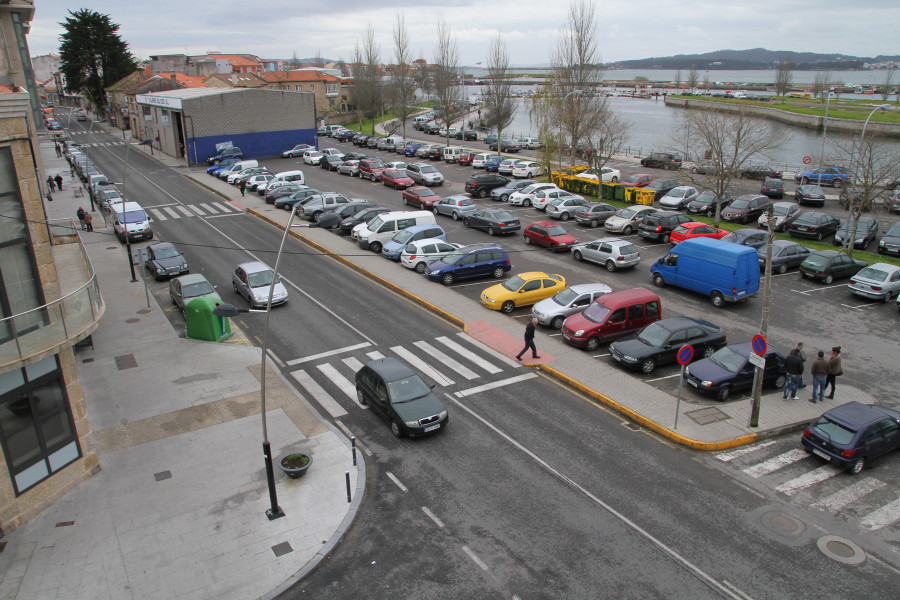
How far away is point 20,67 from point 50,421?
62.1 ft

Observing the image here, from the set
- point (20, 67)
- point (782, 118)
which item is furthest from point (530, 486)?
point (782, 118)

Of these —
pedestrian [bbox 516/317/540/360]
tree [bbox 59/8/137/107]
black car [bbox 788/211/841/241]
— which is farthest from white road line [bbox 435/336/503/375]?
tree [bbox 59/8/137/107]

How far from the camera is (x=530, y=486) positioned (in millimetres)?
13867

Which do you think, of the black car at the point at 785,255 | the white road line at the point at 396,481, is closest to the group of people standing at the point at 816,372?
the white road line at the point at 396,481

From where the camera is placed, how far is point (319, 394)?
60.0 ft

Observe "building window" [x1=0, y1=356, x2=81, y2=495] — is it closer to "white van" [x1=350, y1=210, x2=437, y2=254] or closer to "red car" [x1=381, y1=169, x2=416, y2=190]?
"white van" [x1=350, y1=210, x2=437, y2=254]

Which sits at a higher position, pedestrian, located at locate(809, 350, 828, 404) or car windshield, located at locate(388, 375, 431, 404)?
car windshield, located at locate(388, 375, 431, 404)

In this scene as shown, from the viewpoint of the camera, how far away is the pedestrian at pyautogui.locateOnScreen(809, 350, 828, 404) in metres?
17.6

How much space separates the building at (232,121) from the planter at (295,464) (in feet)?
179

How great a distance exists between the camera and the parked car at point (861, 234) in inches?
1300

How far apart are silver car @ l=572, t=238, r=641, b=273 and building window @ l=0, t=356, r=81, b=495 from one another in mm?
23438

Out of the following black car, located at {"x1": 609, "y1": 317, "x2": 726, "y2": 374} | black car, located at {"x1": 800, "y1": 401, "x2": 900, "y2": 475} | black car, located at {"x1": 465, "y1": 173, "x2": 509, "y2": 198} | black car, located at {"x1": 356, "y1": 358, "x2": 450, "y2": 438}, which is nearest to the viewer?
black car, located at {"x1": 800, "y1": 401, "x2": 900, "y2": 475}

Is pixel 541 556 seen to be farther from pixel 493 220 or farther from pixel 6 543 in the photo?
pixel 493 220

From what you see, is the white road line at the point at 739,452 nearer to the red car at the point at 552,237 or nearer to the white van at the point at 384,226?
the red car at the point at 552,237
